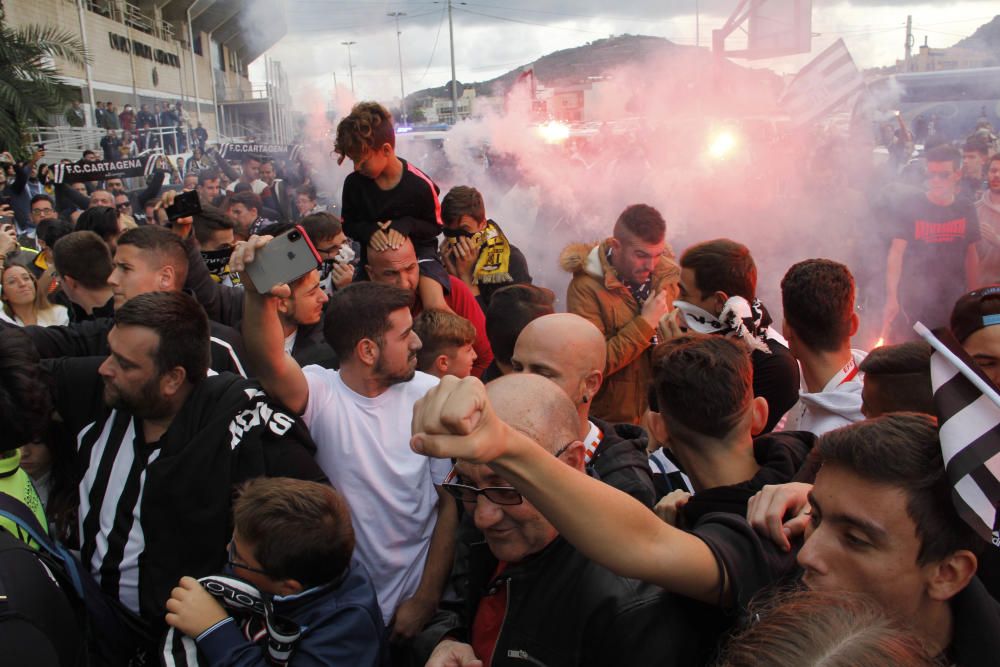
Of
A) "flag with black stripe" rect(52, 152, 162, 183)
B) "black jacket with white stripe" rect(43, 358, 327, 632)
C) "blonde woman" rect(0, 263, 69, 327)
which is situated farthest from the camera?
"flag with black stripe" rect(52, 152, 162, 183)

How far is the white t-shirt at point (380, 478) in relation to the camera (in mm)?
2744

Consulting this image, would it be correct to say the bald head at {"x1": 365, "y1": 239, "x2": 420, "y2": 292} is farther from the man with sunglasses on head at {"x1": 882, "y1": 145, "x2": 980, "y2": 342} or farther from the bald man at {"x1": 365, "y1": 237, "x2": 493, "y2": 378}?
the man with sunglasses on head at {"x1": 882, "y1": 145, "x2": 980, "y2": 342}

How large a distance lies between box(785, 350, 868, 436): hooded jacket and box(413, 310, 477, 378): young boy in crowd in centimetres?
150

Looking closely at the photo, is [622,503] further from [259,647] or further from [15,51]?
[15,51]

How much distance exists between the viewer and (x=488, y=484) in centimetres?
182

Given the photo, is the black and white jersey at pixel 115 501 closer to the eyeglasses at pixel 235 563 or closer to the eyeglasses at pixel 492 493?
the eyeglasses at pixel 235 563

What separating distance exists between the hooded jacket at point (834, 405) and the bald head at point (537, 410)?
135 centimetres

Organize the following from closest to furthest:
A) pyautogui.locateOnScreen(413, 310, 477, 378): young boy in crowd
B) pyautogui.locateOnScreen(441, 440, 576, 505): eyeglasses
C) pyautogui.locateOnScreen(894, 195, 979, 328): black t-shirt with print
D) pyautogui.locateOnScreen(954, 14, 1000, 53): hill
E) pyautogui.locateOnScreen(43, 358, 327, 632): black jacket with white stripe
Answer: pyautogui.locateOnScreen(441, 440, 576, 505): eyeglasses
pyautogui.locateOnScreen(43, 358, 327, 632): black jacket with white stripe
pyautogui.locateOnScreen(413, 310, 477, 378): young boy in crowd
pyautogui.locateOnScreen(894, 195, 979, 328): black t-shirt with print
pyautogui.locateOnScreen(954, 14, 1000, 53): hill

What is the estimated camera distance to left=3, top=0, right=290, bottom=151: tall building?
31.6 metres

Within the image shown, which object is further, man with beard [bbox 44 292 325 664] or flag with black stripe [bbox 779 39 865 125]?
flag with black stripe [bbox 779 39 865 125]

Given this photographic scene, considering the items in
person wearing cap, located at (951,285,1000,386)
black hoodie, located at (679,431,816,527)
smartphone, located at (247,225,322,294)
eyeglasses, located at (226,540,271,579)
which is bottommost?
eyeglasses, located at (226,540,271,579)

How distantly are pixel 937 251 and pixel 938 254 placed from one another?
0.02m

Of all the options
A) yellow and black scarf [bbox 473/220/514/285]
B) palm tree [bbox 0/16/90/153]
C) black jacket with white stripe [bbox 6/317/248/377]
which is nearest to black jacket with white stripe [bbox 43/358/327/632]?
black jacket with white stripe [bbox 6/317/248/377]

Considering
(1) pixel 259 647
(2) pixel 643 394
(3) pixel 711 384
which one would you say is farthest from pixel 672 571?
(2) pixel 643 394
